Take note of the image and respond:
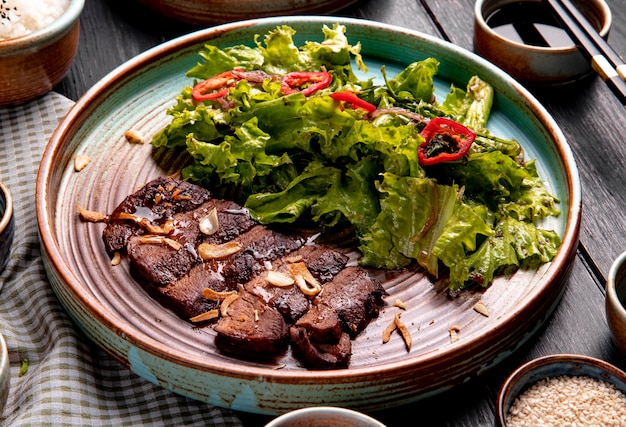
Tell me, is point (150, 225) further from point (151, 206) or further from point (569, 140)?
point (569, 140)

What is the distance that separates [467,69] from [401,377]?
2.02 meters

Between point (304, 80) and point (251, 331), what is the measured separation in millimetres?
1505

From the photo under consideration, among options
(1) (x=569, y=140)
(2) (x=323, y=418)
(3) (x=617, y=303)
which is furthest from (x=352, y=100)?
(2) (x=323, y=418)

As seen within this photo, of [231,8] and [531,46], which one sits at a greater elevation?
[531,46]

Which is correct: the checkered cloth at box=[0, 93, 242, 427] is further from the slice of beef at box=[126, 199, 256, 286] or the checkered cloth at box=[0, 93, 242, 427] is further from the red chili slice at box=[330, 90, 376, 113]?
the red chili slice at box=[330, 90, 376, 113]

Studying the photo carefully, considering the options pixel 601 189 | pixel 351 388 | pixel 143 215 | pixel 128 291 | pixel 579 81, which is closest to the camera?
pixel 351 388

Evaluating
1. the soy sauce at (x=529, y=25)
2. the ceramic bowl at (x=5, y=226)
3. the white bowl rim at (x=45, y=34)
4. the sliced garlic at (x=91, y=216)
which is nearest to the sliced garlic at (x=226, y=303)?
the sliced garlic at (x=91, y=216)

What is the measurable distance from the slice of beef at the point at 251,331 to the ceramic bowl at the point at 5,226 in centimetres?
105

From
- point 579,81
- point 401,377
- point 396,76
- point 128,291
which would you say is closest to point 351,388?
point 401,377

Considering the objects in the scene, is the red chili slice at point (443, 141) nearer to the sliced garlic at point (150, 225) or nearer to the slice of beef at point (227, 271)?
the slice of beef at point (227, 271)

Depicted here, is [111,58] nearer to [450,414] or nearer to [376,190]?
[376,190]

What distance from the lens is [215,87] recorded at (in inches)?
157

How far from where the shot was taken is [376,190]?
3.67m

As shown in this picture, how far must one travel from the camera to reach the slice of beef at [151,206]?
11.3 feet
